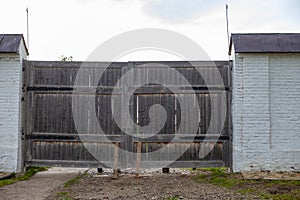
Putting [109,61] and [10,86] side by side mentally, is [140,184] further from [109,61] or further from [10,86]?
[10,86]

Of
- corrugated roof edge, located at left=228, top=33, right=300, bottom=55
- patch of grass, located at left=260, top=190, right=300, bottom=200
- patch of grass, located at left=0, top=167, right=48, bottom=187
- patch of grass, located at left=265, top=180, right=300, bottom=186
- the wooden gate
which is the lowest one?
patch of grass, located at left=0, top=167, right=48, bottom=187

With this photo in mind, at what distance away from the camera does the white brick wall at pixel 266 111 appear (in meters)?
8.29

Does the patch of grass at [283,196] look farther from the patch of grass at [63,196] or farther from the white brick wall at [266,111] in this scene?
the patch of grass at [63,196]

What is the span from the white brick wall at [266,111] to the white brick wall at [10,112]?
14.8 feet

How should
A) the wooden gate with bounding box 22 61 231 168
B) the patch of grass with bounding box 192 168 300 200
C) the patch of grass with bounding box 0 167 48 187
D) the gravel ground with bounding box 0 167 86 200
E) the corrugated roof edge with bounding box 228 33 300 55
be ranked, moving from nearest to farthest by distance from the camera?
the patch of grass with bounding box 192 168 300 200, the gravel ground with bounding box 0 167 86 200, the patch of grass with bounding box 0 167 48 187, the corrugated roof edge with bounding box 228 33 300 55, the wooden gate with bounding box 22 61 231 168

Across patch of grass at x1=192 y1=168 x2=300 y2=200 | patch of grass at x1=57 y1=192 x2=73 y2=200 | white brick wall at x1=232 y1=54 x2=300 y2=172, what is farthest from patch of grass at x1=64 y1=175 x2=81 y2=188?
white brick wall at x1=232 y1=54 x2=300 y2=172

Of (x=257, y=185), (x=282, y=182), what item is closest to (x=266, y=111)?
(x=282, y=182)

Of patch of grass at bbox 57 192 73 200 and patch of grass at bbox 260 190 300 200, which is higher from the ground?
patch of grass at bbox 260 190 300 200

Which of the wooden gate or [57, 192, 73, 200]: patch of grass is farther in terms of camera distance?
the wooden gate

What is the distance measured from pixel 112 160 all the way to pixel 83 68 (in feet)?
6.72

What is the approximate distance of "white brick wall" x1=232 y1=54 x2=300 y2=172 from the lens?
8.29 metres

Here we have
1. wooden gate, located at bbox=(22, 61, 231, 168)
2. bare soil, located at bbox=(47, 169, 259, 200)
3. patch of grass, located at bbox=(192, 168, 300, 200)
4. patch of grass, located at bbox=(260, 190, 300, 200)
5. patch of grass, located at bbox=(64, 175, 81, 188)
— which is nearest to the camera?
patch of grass, located at bbox=(260, 190, 300, 200)

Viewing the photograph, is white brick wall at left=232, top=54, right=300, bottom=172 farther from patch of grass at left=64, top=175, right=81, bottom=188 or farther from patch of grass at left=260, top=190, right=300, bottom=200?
patch of grass at left=64, top=175, right=81, bottom=188

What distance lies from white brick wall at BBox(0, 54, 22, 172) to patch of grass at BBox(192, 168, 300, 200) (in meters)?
3.76
